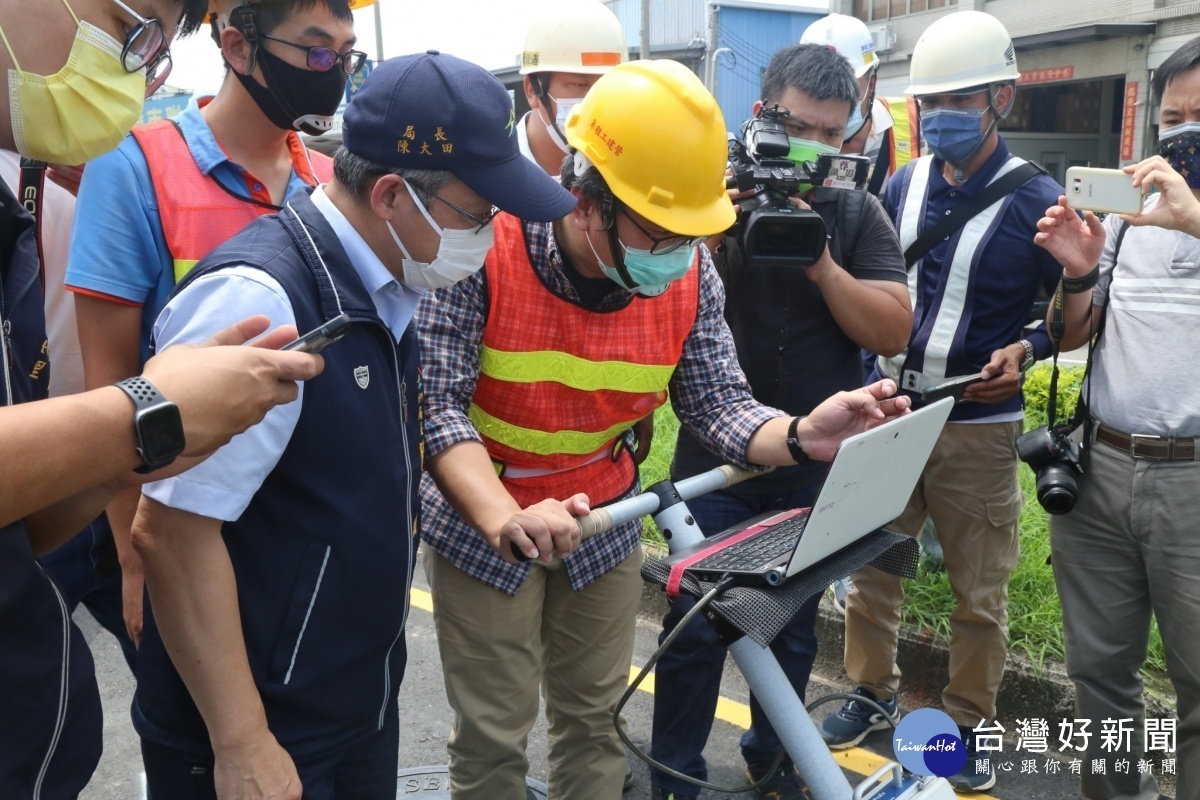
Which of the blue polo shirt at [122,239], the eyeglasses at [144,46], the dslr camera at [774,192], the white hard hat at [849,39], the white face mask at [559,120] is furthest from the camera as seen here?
the white hard hat at [849,39]

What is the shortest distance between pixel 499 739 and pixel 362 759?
1.53 feet

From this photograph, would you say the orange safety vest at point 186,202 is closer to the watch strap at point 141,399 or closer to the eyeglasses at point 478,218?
the eyeglasses at point 478,218

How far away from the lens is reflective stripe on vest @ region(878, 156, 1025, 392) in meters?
3.35

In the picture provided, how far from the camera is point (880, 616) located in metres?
3.52

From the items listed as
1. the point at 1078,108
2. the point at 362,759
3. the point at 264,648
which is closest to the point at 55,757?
the point at 264,648

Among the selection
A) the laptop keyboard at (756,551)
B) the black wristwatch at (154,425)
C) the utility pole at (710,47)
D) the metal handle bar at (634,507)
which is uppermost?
the utility pole at (710,47)

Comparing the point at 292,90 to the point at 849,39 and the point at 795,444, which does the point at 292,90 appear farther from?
the point at 849,39

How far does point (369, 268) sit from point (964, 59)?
2517 mm

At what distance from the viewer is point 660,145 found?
215 centimetres

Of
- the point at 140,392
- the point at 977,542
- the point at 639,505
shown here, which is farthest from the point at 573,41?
the point at 140,392

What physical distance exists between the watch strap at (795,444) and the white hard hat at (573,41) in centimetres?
190

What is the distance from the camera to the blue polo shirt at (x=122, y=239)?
2.11m

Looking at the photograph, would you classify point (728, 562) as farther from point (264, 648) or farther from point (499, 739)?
point (499, 739)

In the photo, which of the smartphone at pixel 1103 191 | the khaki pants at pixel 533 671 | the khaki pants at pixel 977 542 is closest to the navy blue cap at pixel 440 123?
the khaki pants at pixel 533 671
